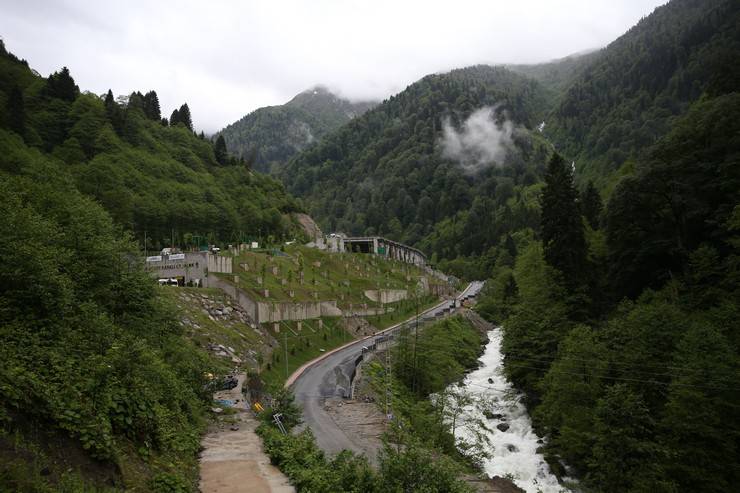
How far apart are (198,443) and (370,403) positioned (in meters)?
18.8

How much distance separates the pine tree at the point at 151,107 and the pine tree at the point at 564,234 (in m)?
101


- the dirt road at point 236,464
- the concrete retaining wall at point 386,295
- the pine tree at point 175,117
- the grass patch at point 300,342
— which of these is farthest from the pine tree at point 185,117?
the dirt road at point 236,464

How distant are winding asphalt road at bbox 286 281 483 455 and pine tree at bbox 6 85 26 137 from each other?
191ft

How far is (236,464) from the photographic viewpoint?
19891 millimetres

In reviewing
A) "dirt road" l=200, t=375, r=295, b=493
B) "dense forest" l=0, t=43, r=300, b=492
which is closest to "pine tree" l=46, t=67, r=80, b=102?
"dense forest" l=0, t=43, r=300, b=492

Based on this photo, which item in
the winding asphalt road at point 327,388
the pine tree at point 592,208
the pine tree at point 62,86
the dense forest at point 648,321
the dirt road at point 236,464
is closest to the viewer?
the dirt road at point 236,464

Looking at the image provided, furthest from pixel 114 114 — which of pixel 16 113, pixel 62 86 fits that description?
pixel 16 113

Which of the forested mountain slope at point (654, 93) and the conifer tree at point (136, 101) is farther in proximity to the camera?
the forested mountain slope at point (654, 93)

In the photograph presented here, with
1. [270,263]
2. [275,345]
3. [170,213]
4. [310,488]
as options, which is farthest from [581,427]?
[170,213]

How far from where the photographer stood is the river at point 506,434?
32.1m

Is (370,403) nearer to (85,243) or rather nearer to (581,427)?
(581,427)

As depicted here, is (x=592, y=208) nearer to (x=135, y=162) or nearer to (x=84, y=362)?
(x=84, y=362)

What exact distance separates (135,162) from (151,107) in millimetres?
37401

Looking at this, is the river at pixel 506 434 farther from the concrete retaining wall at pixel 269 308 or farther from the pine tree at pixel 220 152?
the pine tree at pixel 220 152
